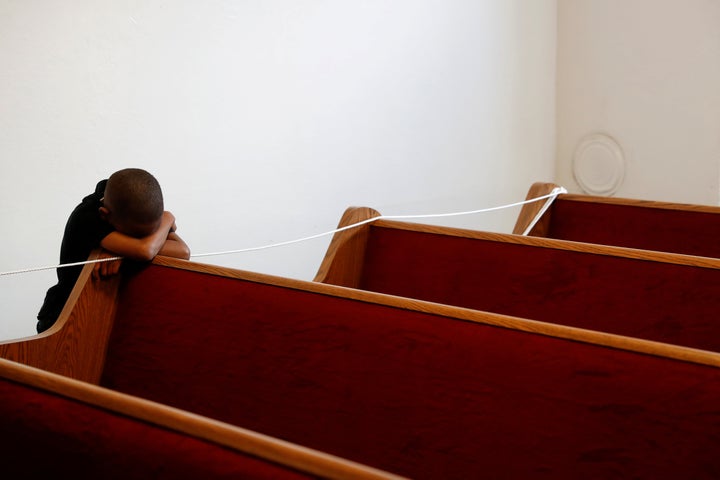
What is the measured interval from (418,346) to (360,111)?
2536 mm

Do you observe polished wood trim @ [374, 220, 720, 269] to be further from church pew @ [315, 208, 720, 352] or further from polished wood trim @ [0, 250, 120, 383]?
polished wood trim @ [0, 250, 120, 383]

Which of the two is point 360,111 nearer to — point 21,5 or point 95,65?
point 95,65

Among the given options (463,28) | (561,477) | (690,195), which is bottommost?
(561,477)

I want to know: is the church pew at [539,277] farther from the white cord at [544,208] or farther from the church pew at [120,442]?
the church pew at [120,442]

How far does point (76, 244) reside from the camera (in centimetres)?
207

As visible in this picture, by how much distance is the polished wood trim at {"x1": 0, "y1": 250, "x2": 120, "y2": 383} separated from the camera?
74.2 inches

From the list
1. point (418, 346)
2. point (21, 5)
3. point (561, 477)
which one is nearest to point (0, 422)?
point (418, 346)

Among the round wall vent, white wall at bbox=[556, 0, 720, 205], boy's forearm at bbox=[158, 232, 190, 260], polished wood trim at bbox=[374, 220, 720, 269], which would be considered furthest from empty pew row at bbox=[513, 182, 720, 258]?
the round wall vent

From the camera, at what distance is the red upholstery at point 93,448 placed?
1030 millimetres

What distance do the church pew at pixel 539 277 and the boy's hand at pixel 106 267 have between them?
61 centimetres

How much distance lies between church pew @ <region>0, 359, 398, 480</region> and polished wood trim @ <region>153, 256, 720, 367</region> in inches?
25.9

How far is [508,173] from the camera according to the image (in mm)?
5145

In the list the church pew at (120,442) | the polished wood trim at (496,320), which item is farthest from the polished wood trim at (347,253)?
the church pew at (120,442)

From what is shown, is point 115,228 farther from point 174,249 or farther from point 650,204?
point 650,204
